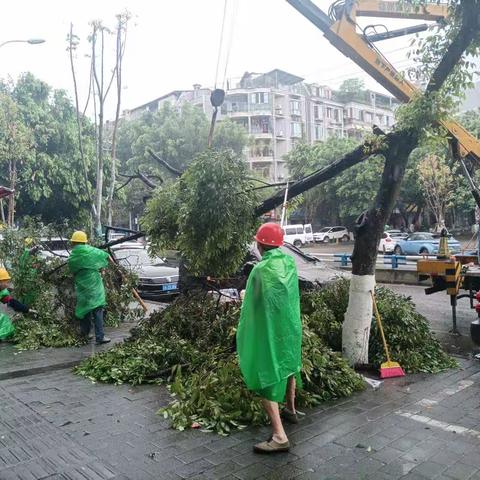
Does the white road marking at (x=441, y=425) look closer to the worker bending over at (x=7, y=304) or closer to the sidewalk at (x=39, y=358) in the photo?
the sidewalk at (x=39, y=358)

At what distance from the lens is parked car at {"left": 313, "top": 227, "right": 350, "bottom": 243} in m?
40.4

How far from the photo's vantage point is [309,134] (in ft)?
188

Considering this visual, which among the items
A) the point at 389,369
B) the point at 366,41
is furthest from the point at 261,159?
the point at 389,369

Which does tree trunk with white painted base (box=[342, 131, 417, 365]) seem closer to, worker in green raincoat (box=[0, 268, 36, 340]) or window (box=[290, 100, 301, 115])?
worker in green raincoat (box=[0, 268, 36, 340])

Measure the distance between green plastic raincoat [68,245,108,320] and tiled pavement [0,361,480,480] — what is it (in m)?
1.93

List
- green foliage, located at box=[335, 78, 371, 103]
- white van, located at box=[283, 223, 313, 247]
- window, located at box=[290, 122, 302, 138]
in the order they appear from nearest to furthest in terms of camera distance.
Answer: white van, located at box=[283, 223, 313, 247]
window, located at box=[290, 122, 302, 138]
green foliage, located at box=[335, 78, 371, 103]

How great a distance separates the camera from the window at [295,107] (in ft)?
181

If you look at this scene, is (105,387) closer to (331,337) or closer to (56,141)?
(331,337)

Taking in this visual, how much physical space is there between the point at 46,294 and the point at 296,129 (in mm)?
50268

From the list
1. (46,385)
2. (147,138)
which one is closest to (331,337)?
(46,385)

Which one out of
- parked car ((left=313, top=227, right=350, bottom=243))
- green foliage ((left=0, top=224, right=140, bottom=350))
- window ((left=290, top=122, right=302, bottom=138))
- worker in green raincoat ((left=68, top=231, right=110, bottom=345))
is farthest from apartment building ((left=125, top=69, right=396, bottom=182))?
worker in green raincoat ((left=68, top=231, right=110, bottom=345))

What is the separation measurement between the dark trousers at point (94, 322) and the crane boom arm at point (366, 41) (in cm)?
516

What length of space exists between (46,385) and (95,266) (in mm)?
2003

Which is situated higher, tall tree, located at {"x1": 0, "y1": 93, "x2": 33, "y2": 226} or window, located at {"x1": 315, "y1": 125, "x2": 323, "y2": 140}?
window, located at {"x1": 315, "y1": 125, "x2": 323, "y2": 140}
